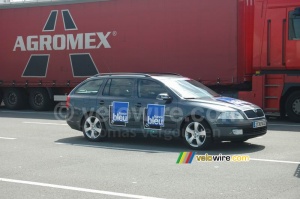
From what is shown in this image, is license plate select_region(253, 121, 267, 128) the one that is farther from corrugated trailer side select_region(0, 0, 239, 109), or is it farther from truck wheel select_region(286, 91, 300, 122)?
corrugated trailer side select_region(0, 0, 239, 109)

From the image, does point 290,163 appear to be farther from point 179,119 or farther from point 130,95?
point 130,95

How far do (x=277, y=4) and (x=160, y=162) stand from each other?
8.11m

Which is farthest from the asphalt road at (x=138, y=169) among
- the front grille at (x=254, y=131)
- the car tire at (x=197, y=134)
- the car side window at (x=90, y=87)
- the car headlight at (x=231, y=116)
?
the car side window at (x=90, y=87)

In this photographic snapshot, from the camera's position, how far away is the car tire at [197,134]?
31.0 ft

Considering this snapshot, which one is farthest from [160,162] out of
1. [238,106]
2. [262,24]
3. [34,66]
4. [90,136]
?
[34,66]

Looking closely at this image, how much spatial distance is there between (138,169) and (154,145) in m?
2.49

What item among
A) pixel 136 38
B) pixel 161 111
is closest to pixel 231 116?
pixel 161 111

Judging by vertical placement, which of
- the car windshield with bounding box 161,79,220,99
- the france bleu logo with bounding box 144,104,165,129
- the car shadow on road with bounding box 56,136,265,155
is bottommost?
the car shadow on road with bounding box 56,136,265,155

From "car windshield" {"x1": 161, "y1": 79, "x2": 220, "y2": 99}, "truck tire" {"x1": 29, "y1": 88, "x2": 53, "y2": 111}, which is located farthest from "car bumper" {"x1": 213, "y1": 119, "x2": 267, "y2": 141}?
"truck tire" {"x1": 29, "y1": 88, "x2": 53, "y2": 111}

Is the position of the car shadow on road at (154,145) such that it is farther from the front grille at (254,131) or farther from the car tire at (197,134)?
the front grille at (254,131)

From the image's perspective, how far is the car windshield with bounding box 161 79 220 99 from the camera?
10051mm

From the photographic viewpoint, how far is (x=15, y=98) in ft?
67.8

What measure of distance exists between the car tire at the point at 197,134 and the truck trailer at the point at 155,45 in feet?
19.2

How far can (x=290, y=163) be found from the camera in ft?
27.0
